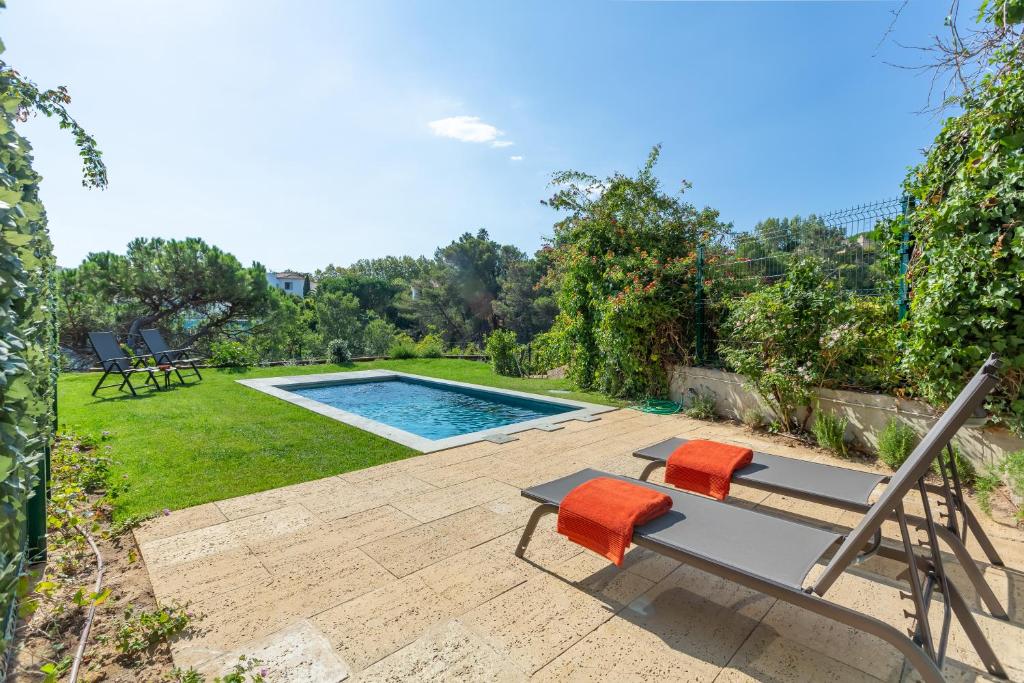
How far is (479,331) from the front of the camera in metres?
30.7

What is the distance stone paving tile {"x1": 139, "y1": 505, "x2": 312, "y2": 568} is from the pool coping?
69.9 inches

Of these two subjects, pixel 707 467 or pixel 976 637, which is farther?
pixel 707 467

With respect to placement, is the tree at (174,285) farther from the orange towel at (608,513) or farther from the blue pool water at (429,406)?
the orange towel at (608,513)

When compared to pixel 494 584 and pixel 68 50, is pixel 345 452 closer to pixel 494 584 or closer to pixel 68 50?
pixel 494 584

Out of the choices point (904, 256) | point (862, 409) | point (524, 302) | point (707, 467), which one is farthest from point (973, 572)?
point (524, 302)

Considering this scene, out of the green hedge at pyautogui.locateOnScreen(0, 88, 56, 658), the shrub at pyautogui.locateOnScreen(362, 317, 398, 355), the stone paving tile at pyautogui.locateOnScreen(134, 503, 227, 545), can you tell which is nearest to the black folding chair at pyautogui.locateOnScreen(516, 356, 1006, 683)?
the green hedge at pyautogui.locateOnScreen(0, 88, 56, 658)

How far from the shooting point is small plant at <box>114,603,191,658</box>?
2.06 metres

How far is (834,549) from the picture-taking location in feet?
7.16

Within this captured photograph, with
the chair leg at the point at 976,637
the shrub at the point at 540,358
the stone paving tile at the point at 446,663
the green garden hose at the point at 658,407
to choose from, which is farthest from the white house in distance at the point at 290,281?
the chair leg at the point at 976,637

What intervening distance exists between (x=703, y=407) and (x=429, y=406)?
5.35 metres

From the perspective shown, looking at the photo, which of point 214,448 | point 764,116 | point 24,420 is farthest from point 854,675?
point 764,116

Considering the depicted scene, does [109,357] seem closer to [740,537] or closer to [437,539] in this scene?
[437,539]

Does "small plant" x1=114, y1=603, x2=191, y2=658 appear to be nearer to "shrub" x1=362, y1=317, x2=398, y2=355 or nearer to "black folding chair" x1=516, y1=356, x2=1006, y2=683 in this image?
"black folding chair" x1=516, y1=356, x2=1006, y2=683

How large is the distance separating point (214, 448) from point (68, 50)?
423cm
